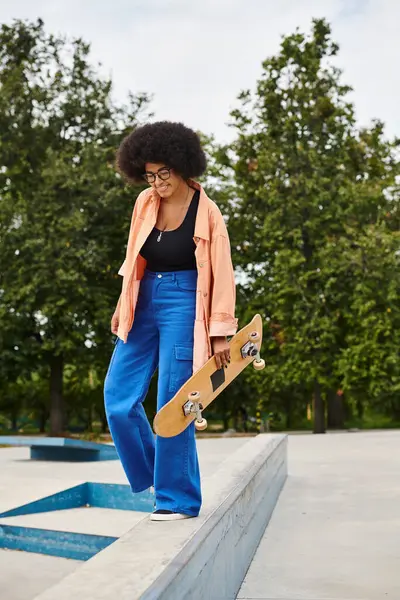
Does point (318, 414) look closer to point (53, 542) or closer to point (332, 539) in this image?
point (332, 539)

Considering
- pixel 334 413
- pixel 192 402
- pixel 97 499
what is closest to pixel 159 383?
pixel 192 402

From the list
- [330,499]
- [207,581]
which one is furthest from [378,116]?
[207,581]

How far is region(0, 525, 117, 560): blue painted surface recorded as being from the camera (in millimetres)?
4508

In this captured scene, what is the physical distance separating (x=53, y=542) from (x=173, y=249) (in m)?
2.03

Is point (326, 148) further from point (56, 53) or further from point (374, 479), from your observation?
point (374, 479)

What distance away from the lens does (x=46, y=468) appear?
9539mm

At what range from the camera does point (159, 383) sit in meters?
3.50

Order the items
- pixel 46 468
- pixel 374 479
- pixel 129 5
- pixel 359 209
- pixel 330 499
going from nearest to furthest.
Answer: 1. pixel 330 499
2. pixel 374 479
3. pixel 46 468
4. pixel 129 5
5. pixel 359 209

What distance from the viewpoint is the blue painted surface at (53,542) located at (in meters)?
4.51

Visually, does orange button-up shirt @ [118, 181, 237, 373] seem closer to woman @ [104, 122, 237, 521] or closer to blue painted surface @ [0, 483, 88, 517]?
woman @ [104, 122, 237, 521]

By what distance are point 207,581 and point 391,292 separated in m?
19.4

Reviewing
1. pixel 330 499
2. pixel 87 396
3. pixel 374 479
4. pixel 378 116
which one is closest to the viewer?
pixel 330 499

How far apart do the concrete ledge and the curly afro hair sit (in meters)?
1.52

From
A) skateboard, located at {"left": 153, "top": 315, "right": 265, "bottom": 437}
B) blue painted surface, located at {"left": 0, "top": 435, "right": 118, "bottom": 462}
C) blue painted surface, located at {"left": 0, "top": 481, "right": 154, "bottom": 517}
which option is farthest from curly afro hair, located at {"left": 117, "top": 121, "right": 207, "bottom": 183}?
blue painted surface, located at {"left": 0, "top": 435, "right": 118, "bottom": 462}
